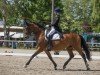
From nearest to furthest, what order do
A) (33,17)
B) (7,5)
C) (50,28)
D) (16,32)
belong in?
(50,28)
(7,5)
(33,17)
(16,32)

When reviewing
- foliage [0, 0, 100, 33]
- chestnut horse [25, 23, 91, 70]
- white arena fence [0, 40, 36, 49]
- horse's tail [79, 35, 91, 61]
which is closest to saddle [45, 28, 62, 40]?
chestnut horse [25, 23, 91, 70]

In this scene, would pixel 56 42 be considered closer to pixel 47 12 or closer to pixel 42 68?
pixel 42 68

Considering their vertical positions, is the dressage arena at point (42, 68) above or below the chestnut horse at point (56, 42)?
below

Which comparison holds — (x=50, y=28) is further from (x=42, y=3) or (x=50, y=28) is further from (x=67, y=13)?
(x=42, y=3)

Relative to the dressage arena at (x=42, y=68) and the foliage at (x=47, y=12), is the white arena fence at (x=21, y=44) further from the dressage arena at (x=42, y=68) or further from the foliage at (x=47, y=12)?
the dressage arena at (x=42, y=68)

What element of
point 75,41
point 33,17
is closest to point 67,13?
point 33,17

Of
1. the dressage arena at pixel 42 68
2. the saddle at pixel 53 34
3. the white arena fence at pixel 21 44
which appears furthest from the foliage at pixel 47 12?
the saddle at pixel 53 34

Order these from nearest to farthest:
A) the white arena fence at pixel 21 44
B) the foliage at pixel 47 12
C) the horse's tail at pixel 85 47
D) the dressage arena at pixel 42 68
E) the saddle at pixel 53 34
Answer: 1. the dressage arena at pixel 42 68
2. the saddle at pixel 53 34
3. the horse's tail at pixel 85 47
4. the white arena fence at pixel 21 44
5. the foliage at pixel 47 12

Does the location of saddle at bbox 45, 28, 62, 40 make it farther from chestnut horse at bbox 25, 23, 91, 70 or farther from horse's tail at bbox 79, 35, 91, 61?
horse's tail at bbox 79, 35, 91, 61

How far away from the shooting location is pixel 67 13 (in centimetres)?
5869

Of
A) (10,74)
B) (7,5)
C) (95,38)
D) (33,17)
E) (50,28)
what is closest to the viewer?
(10,74)

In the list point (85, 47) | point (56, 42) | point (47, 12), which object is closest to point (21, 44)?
point (47, 12)

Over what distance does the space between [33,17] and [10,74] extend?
51.6 meters

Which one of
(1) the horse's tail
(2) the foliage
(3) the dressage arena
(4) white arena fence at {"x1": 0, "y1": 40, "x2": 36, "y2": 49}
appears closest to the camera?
(3) the dressage arena
